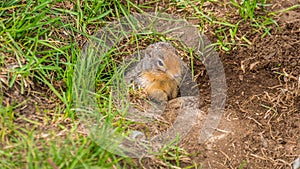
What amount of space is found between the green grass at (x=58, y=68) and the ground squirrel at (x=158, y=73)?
25 centimetres

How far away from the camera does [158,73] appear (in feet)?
17.7

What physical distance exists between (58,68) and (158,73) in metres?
0.89

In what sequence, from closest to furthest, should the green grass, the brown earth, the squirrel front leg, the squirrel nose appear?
1. the green grass
2. the brown earth
3. the squirrel nose
4. the squirrel front leg

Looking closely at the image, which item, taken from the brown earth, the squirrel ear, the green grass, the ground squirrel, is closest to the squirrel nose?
the ground squirrel

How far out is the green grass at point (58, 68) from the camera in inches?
167

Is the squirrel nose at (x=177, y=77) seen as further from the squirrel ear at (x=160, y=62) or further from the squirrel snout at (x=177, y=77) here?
the squirrel ear at (x=160, y=62)

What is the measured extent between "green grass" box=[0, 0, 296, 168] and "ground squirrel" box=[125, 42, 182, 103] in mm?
246

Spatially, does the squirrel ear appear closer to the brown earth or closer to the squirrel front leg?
the squirrel front leg

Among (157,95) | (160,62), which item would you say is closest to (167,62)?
(160,62)

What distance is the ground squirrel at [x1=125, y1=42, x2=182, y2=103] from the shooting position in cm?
529

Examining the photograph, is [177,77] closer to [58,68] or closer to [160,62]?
[160,62]

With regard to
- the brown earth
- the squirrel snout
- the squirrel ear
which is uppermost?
the squirrel ear

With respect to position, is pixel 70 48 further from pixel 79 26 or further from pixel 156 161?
pixel 156 161

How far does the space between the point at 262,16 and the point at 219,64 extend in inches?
27.2
